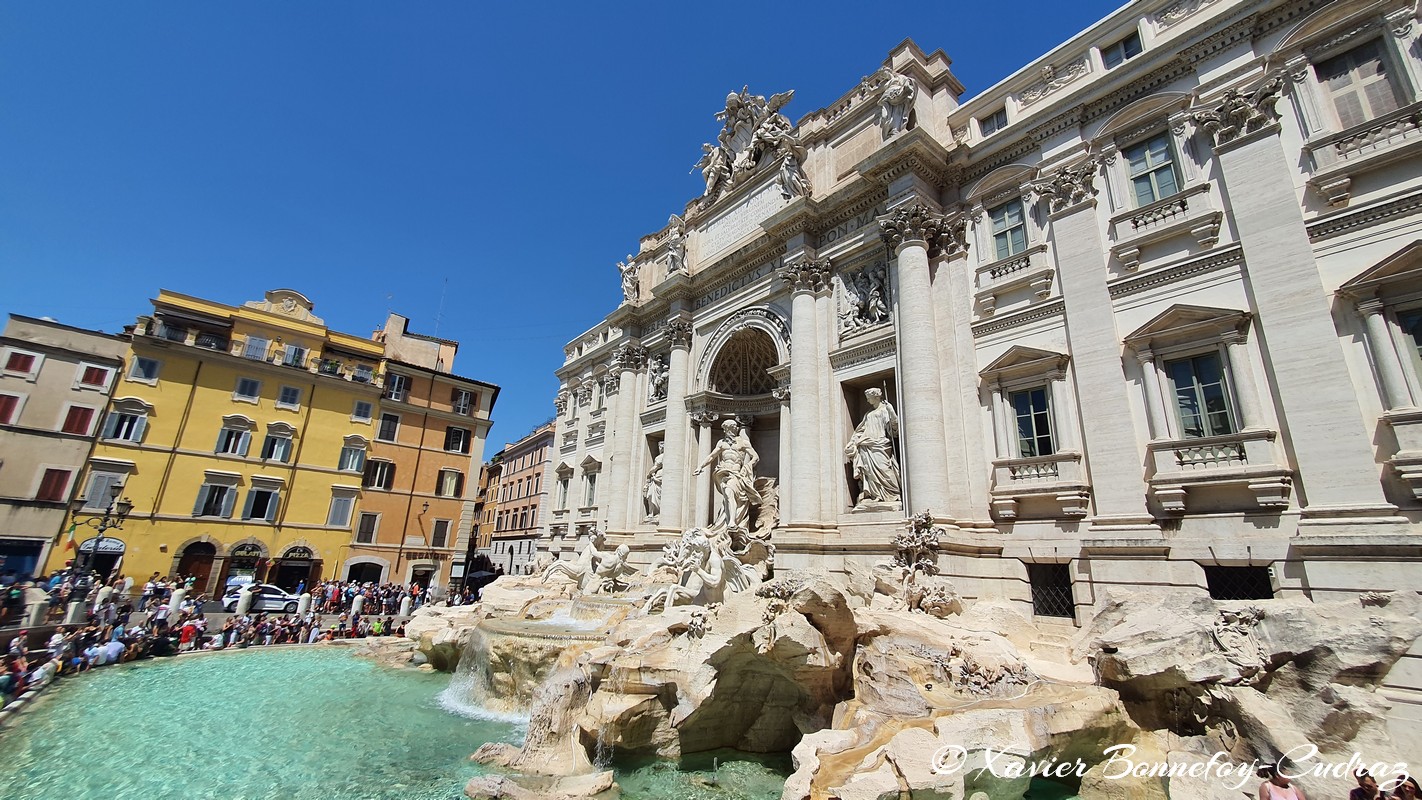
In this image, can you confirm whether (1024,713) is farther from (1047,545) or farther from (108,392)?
(108,392)

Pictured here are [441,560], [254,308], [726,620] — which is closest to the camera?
[726,620]

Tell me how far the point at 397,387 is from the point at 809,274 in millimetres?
24941

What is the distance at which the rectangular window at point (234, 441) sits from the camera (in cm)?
2666

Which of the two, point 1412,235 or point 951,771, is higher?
point 1412,235

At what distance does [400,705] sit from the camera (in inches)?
444

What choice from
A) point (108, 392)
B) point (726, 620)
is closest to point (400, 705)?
point (726, 620)

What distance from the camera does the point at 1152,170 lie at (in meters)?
11.7

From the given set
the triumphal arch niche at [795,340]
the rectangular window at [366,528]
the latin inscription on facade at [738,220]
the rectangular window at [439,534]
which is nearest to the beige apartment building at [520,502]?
the rectangular window at [439,534]

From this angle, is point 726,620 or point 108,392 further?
point 108,392

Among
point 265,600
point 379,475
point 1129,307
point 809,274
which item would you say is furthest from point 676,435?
point 379,475

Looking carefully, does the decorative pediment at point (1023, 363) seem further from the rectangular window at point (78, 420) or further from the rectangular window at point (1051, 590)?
the rectangular window at point (78, 420)

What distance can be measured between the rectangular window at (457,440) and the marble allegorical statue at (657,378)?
15.3 metres

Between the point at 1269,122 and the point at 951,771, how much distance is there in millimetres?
11860

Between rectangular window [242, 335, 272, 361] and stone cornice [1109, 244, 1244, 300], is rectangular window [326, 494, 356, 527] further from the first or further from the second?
stone cornice [1109, 244, 1244, 300]
